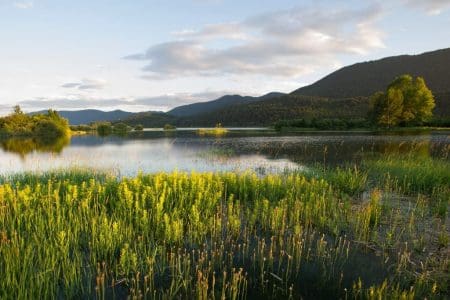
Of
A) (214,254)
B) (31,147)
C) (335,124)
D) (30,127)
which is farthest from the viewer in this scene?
(30,127)

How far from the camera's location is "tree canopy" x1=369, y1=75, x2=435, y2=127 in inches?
2667

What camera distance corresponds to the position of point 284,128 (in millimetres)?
95375

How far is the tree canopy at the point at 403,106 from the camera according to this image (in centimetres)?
6775

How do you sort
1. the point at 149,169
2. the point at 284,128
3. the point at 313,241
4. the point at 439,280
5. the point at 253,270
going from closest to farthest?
the point at 439,280
the point at 253,270
the point at 313,241
the point at 149,169
the point at 284,128

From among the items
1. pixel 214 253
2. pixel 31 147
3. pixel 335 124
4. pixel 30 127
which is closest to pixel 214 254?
pixel 214 253

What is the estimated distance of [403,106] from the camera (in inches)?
2734

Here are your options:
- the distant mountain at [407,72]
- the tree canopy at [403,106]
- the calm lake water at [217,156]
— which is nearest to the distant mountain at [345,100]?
the distant mountain at [407,72]

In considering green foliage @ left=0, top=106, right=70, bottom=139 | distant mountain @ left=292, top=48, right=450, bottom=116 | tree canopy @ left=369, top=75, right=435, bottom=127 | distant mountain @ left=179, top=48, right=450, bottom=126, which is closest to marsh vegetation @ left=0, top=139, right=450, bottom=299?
tree canopy @ left=369, top=75, right=435, bottom=127

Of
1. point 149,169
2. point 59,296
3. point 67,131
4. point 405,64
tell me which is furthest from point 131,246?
point 405,64

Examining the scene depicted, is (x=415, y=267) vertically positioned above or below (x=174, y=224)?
below

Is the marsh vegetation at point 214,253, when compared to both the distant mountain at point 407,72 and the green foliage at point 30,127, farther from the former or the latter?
the distant mountain at point 407,72

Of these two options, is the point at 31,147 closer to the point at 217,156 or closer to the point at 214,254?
the point at 217,156

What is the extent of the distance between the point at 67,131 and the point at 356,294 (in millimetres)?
103600

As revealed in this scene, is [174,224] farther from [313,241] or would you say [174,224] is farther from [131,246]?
[313,241]
